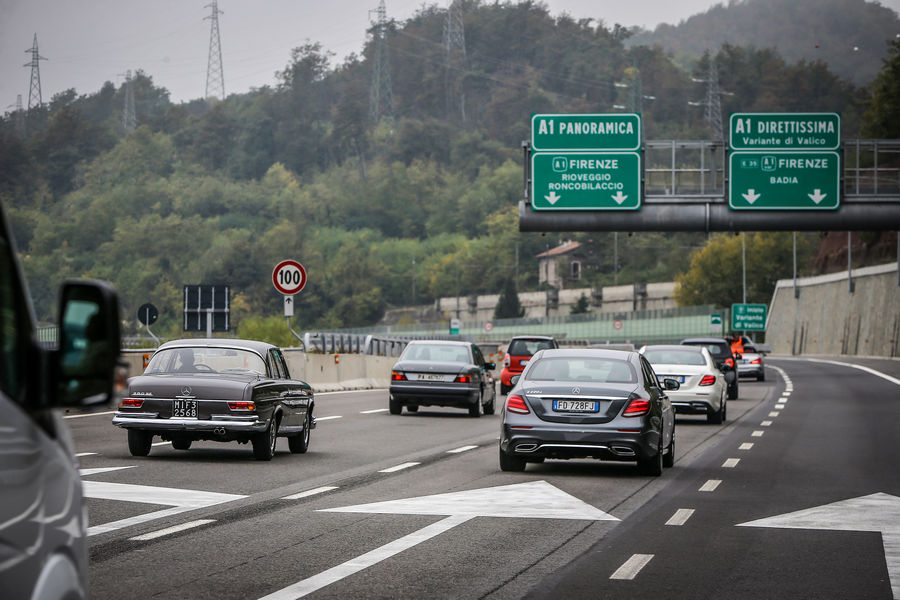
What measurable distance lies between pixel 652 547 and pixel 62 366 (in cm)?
683

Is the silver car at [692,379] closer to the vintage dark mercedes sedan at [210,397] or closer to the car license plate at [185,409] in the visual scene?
the vintage dark mercedes sedan at [210,397]

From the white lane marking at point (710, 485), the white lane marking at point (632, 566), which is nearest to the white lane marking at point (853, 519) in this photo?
the white lane marking at point (710, 485)

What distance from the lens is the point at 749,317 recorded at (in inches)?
3917

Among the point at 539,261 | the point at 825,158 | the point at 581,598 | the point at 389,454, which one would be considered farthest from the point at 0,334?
the point at 539,261

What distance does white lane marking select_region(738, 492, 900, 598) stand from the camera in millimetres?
10547

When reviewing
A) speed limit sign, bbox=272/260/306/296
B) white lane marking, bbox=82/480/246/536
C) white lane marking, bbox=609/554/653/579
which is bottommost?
white lane marking, bbox=82/480/246/536

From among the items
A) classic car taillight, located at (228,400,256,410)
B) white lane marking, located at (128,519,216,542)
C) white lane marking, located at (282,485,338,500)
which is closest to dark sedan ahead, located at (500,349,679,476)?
white lane marking, located at (282,485,338,500)

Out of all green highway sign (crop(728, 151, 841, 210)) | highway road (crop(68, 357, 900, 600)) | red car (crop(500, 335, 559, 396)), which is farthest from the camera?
red car (crop(500, 335, 559, 396))

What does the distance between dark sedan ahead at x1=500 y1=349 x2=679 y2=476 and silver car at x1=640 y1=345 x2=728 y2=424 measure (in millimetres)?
10143

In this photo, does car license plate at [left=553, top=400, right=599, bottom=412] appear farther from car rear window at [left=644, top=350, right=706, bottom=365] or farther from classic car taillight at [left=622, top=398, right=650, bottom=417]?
car rear window at [left=644, top=350, right=706, bottom=365]

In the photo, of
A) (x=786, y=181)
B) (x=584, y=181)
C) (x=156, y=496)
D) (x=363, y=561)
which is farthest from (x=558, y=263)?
(x=363, y=561)

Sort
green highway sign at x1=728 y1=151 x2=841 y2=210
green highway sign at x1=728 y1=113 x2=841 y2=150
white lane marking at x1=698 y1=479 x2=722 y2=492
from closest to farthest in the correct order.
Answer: white lane marking at x1=698 y1=479 x2=722 y2=492 → green highway sign at x1=728 y1=151 x2=841 y2=210 → green highway sign at x1=728 y1=113 x2=841 y2=150

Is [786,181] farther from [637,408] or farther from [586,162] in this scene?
[637,408]

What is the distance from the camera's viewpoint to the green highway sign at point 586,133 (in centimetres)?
3678
